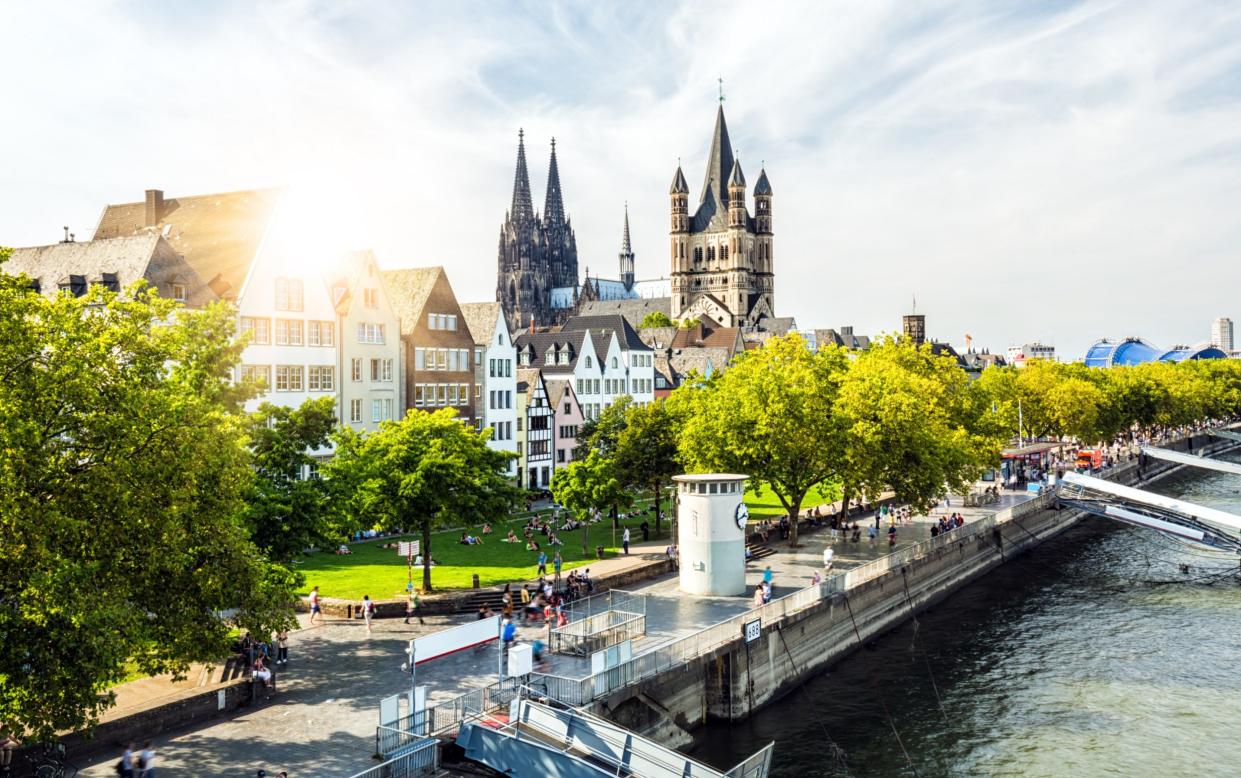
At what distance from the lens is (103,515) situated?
78.2ft

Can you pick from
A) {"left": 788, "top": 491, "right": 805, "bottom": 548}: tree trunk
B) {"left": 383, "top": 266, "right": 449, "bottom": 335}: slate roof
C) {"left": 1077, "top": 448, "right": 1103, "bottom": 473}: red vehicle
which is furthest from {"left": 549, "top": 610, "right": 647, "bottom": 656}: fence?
{"left": 1077, "top": 448, "right": 1103, "bottom": 473}: red vehicle

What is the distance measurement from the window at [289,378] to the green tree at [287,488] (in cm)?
1825

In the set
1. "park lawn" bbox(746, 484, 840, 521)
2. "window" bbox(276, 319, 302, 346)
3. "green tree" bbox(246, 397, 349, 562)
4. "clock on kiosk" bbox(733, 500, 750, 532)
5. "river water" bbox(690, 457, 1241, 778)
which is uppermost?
"window" bbox(276, 319, 302, 346)

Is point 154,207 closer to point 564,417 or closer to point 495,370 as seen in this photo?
point 495,370

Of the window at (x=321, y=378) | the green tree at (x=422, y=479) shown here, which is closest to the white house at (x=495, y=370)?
the window at (x=321, y=378)

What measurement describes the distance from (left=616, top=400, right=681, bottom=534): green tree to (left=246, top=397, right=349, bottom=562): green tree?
22873 millimetres

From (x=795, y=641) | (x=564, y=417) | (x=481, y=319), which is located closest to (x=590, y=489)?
(x=795, y=641)

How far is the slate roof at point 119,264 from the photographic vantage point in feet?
170

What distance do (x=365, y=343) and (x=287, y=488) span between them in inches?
1094

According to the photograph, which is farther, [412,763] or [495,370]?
[495,370]

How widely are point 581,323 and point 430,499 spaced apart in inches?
3484

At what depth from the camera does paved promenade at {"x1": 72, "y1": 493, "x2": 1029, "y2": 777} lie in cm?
2511

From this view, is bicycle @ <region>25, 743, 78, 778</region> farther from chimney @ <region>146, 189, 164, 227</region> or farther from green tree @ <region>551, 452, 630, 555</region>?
chimney @ <region>146, 189, 164, 227</region>

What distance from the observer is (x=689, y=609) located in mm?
41812
